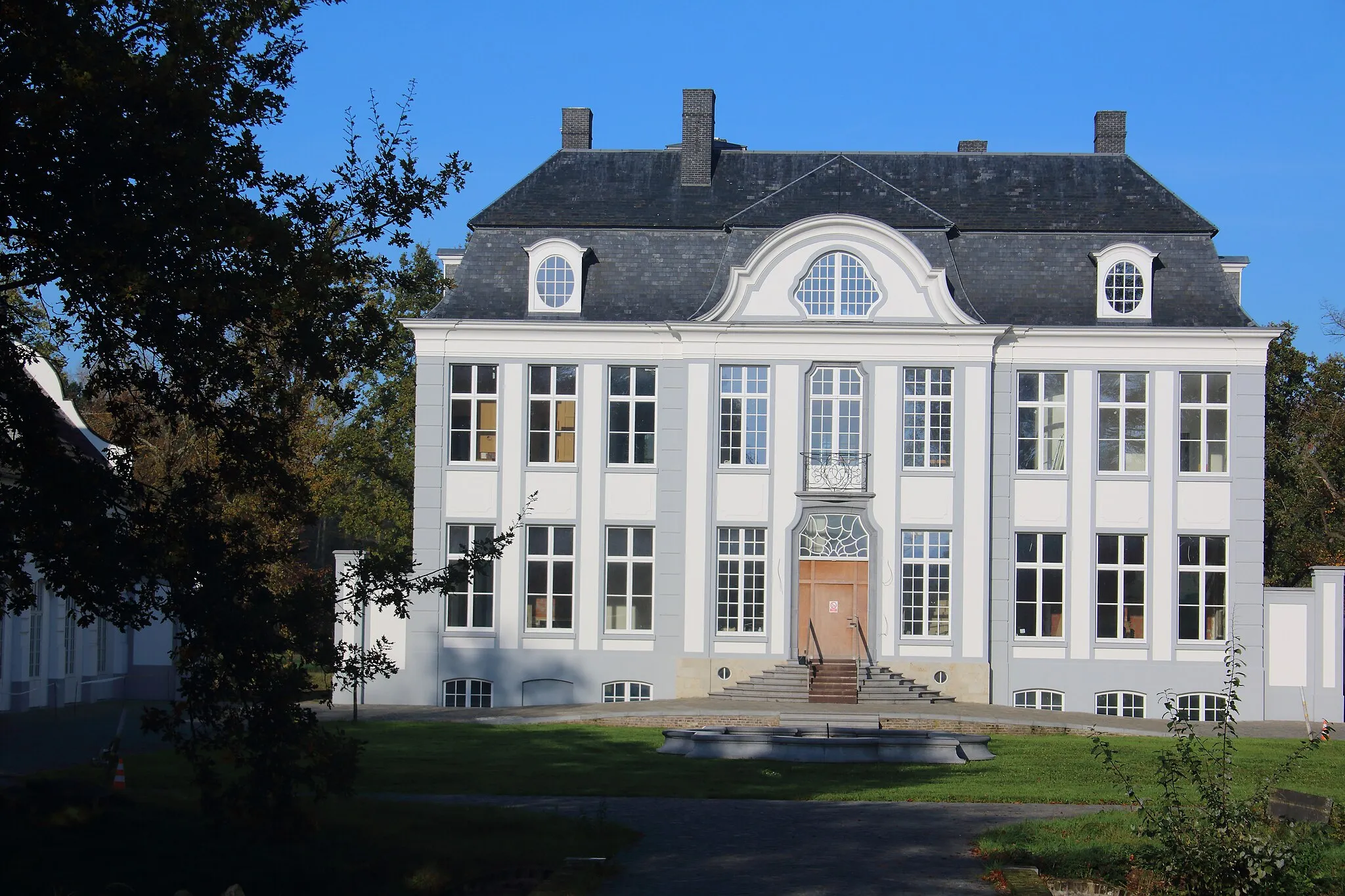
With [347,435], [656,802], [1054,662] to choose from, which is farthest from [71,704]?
[1054,662]

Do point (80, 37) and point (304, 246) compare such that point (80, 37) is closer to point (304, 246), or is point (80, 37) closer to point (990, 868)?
point (304, 246)

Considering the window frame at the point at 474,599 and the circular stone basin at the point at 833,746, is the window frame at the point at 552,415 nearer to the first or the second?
the window frame at the point at 474,599

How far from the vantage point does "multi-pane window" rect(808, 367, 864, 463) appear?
101 feet

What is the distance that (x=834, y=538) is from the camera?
30.6 metres

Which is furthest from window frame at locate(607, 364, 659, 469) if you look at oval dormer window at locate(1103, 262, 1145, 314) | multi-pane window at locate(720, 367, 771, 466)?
oval dormer window at locate(1103, 262, 1145, 314)

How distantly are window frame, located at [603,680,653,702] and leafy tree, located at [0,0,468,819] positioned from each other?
19.6 metres

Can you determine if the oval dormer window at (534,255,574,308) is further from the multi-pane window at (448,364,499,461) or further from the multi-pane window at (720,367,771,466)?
the multi-pane window at (720,367,771,466)

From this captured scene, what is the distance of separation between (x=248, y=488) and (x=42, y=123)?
10.4ft

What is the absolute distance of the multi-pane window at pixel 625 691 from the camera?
30.6 metres

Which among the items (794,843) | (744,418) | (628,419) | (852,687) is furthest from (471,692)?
(794,843)

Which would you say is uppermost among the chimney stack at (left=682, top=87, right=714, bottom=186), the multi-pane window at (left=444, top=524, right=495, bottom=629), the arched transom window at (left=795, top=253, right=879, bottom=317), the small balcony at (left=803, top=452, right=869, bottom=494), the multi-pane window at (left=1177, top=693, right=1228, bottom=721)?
the chimney stack at (left=682, top=87, right=714, bottom=186)

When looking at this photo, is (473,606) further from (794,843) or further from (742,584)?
(794,843)

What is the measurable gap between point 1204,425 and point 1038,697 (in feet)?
21.8

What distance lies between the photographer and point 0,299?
10906 millimetres
